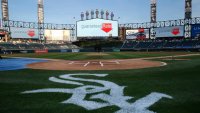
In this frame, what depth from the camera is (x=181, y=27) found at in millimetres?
75562

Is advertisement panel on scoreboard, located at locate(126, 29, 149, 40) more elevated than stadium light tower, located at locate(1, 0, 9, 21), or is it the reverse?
stadium light tower, located at locate(1, 0, 9, 21)

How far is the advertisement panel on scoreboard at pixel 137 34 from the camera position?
3477 inches

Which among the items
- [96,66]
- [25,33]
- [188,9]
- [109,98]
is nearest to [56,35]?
[25,33]

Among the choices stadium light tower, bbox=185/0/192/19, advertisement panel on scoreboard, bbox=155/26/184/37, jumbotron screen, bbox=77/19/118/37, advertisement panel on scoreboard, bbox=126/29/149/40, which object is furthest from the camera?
advertisement panel on scoreboard, bbox=126/29/149/40

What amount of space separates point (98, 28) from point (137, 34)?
67.3 feet

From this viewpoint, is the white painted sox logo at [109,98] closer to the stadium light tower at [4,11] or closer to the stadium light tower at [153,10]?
the stadium light tower at [153,10]

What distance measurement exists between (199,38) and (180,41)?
6.37 m

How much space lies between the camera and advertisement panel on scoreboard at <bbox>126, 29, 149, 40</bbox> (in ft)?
290

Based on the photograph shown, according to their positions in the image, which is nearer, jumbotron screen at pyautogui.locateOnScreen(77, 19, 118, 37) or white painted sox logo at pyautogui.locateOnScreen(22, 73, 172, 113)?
white painted sox logo at pyautogui.locateOnScreen(22, 73, 172, 113)

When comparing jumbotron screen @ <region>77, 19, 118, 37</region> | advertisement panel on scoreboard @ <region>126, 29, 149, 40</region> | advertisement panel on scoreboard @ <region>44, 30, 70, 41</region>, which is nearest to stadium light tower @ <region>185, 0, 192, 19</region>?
advertisement panel on scoreboard @ <region>126, 29, 149, 40</region>

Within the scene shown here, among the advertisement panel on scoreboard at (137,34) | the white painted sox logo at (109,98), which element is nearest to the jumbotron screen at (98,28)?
the advertisement panel on scoreboard at (137,34)

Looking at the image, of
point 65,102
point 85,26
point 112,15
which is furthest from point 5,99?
point 112,15

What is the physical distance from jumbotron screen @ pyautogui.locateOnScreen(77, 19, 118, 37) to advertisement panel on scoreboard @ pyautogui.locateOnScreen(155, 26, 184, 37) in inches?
681

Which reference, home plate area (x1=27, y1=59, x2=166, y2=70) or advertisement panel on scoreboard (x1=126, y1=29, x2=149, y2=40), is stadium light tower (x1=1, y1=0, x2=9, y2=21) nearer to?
advertisement panel on scoreboard (x1=126, y1=29, x2=149, y2=40)
